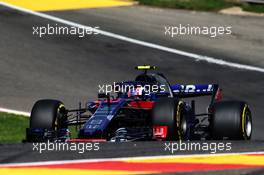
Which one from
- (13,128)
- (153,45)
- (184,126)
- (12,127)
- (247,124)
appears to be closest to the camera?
(184,126)

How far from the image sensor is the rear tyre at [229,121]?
49.5 ft

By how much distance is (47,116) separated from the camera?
50.3 ft

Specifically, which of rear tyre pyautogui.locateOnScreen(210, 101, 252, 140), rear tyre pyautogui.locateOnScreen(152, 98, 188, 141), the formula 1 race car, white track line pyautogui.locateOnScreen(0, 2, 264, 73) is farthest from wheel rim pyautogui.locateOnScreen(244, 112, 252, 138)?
white track line pyautogui.locateOnScreen(0, 2, 264, 73)

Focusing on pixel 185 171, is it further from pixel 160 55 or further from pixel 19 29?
pixel 19 29

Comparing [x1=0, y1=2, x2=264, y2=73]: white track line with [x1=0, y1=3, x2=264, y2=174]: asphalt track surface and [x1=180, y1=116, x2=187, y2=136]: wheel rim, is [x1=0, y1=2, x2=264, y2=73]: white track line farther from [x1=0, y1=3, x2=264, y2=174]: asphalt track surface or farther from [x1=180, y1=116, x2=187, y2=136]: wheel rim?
[x1=180, y1=116, x2=187, y2=136]: wheel rim

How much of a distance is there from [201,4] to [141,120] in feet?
51.6

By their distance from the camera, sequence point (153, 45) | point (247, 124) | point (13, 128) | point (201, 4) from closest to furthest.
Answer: point (247, 124) < point (13, 128) < point (153, 45) < point (201, 4)

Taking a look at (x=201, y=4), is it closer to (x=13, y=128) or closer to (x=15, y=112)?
(x=15, y=112)

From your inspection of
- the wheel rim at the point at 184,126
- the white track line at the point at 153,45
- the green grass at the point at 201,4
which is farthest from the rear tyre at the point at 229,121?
the green grass at the point at 201,4

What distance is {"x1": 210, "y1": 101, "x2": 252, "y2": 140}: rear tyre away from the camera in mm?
15086

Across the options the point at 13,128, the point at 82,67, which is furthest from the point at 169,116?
the point at 82,67

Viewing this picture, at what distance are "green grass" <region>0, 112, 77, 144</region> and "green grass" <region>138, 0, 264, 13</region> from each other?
11.8 metres

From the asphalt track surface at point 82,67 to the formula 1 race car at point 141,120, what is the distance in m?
3.70

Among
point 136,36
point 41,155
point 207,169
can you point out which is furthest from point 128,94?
point 136,36
